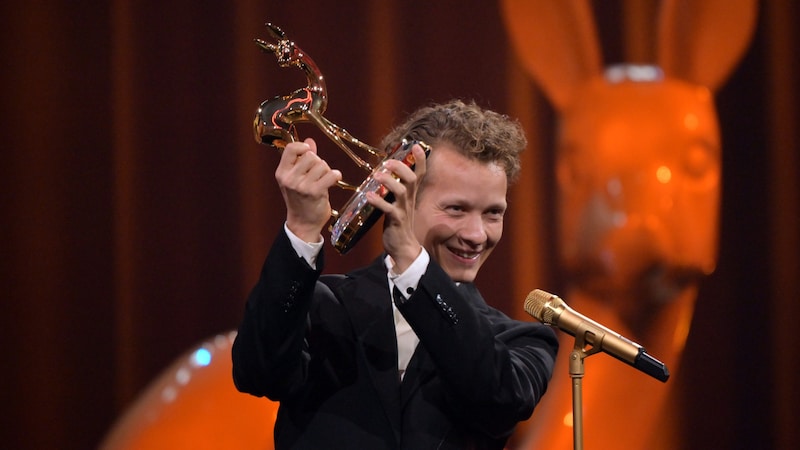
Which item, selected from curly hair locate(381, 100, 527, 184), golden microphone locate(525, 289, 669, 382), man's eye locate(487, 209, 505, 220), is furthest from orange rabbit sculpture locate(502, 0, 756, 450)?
golden microphone locate(525, 289, 669, 382)

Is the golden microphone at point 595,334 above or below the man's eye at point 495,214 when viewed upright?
below

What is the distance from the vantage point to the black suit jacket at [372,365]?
1062 millimetres

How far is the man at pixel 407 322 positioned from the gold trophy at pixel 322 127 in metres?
0.02

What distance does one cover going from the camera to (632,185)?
216 centimetres

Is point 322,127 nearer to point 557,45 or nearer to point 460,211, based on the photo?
point 460,211

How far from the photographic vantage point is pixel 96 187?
7.28 feet

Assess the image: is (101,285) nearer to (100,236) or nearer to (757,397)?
(100,236)

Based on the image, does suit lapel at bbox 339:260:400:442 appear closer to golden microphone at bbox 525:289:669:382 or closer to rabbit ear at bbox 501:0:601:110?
golden microphone at bbox 525:289:669:382

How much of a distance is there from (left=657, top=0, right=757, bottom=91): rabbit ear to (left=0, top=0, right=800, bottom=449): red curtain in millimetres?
69

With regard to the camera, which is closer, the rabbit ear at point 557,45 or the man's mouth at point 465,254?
the man's mouth at point 465,254

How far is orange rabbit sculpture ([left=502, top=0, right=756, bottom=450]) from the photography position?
2.15 metres

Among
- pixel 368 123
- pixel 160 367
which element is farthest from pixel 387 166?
pixel 160 367

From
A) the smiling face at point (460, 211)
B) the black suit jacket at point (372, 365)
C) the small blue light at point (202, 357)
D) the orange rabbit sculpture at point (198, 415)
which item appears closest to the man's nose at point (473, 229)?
the smiling face at point (460, 211)

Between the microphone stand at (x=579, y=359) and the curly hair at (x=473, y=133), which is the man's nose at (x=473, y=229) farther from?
the microphone stand at (x=579, y=359)
